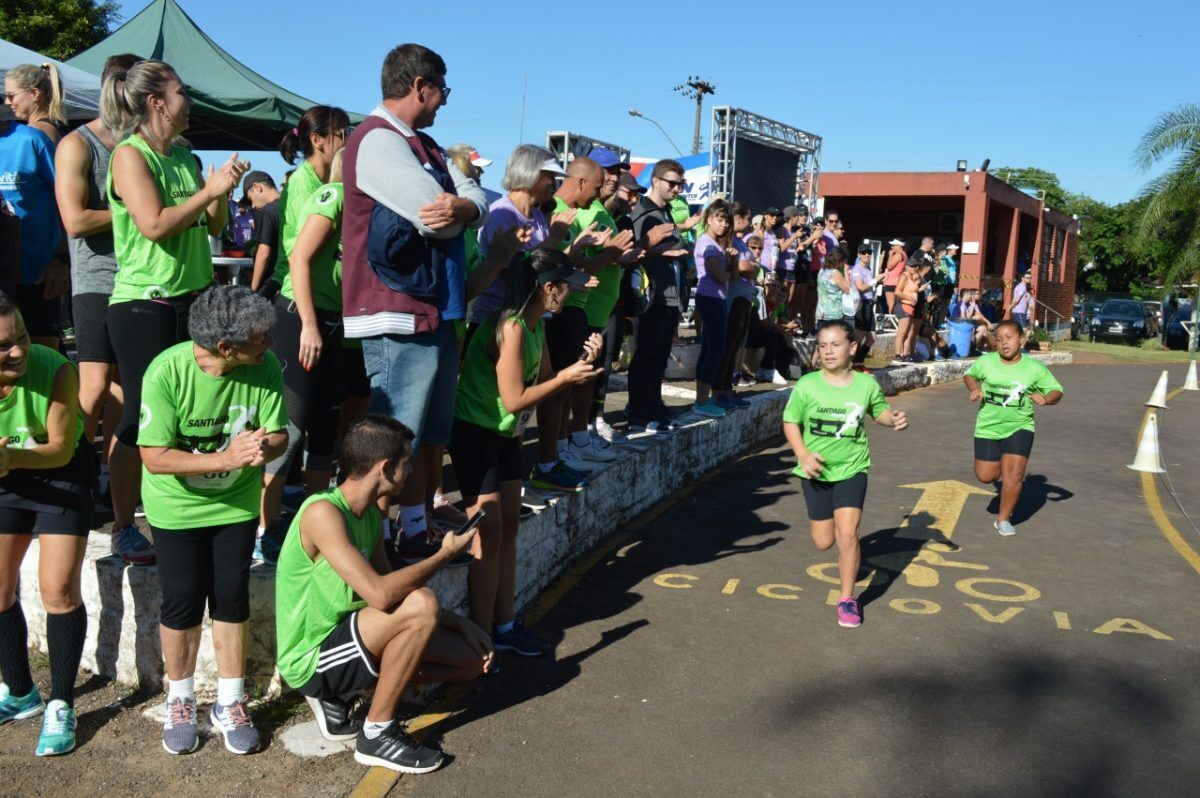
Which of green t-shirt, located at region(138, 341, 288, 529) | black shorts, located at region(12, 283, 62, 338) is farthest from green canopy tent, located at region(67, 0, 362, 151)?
green t-shirt, located at region(138, 341, 288, 529)

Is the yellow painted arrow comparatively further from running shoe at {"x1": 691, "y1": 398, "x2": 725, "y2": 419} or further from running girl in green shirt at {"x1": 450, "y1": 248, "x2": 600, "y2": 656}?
running girl in green shirt at {"x1": 450, "y1": 248, "x2": 600, "y2": 656}

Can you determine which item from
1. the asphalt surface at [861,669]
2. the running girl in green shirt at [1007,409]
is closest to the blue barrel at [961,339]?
the asphalt surface at [861,669]

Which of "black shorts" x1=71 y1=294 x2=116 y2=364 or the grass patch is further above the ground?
"black shorts" x1=71 y1=294 x2=116 y2=364

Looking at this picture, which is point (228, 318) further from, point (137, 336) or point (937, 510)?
point (937, 510)

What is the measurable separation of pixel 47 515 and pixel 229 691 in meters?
0.96

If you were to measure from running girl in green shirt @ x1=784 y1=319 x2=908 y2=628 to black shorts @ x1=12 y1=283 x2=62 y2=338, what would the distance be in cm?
405

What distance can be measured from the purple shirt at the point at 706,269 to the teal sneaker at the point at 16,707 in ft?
21.9

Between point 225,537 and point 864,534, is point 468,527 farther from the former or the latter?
point 864,534

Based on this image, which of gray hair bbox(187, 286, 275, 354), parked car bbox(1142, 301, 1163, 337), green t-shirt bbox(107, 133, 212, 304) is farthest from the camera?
parked car bbox(1142, 301, 1163, 337)

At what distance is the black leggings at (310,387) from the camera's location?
4.82 meters

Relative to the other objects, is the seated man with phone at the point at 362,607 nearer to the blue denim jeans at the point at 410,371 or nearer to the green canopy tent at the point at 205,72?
the blue denim jeans at the point at 410,371

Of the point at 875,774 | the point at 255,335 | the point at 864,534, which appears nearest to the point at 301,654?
the point at 255,335

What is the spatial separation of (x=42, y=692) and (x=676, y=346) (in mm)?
10326

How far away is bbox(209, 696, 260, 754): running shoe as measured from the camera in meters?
3.99
